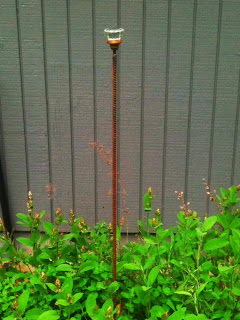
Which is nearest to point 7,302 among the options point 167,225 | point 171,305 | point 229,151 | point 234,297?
point 171,305

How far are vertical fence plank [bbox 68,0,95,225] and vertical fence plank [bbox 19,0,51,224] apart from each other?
20 centimetres

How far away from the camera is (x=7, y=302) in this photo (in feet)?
6.72

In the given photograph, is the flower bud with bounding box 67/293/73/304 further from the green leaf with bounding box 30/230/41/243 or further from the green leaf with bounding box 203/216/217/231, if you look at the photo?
the green leaf with bounding box 203/216/217/231

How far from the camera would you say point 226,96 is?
2877 mm

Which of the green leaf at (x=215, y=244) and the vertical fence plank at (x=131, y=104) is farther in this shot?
the vertical fence plank at (x=131, y=104)

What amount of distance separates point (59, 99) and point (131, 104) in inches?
17.7

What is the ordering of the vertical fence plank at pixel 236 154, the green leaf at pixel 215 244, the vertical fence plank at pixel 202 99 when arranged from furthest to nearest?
the vertical fence plank at pixel 236 154
the vertical fence plank at pixel 202 99
the green leaf at pixel 215 244

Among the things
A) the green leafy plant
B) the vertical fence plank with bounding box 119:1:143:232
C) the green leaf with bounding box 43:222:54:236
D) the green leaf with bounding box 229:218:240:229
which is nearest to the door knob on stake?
the green leafy plant

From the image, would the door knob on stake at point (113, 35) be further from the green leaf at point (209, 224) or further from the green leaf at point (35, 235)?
the green leaf at point (35, 235)

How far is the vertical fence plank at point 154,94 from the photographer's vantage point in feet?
8.96

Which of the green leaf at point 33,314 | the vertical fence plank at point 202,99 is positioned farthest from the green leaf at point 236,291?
the vertical fence plank at point 202,99

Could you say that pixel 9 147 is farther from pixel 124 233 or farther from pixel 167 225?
pixel 167 225

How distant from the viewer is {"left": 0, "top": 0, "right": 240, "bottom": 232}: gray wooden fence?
8.99ft

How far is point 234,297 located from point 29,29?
1.88 meters
